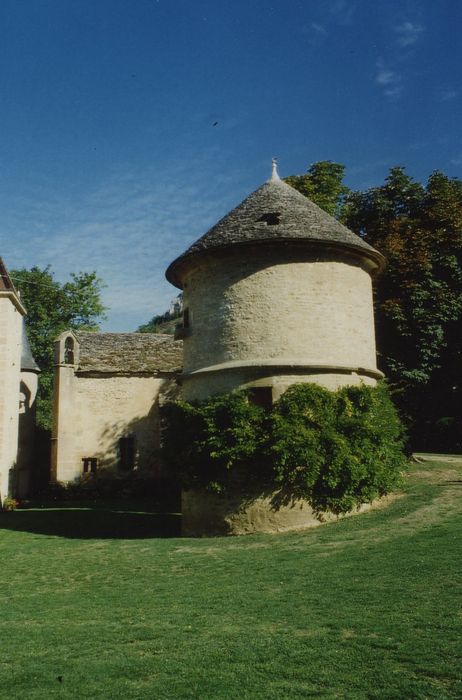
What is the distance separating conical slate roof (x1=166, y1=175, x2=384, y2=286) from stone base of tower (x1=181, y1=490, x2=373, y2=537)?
242 inches

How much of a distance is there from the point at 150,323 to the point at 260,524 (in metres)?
85.9

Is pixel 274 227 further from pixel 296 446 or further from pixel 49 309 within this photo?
pixel 49 309

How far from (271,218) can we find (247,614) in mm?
10459

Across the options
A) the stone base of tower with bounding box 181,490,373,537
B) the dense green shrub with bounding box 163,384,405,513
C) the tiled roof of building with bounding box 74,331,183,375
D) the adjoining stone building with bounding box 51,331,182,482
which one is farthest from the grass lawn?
the tiled roof of building with bounding box 74,331,183,375

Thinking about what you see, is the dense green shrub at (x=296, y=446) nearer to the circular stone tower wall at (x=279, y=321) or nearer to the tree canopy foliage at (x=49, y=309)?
the circular stone tower wall at (x=279, y=321)

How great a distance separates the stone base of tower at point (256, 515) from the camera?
1377cm

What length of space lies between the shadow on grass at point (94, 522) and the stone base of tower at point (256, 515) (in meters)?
1.74

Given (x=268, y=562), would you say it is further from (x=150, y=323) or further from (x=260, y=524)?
(x=150, y=323)

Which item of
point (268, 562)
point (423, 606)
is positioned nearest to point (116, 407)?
point (268, 562)

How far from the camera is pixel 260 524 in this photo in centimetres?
1382

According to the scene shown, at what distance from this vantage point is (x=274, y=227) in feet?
49.5

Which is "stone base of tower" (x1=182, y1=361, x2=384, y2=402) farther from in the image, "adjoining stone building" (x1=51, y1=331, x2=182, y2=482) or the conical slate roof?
"adjoining stone building" (x1=51, y1=331, x2=182, y2=482)

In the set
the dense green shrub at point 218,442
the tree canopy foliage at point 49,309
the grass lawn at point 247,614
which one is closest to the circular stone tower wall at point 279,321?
the dense green shrub at point 218,442

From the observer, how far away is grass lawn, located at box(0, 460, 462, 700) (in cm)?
560
